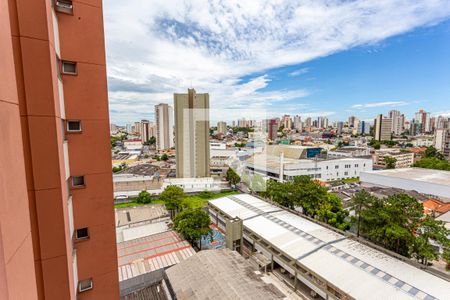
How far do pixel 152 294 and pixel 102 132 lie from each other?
25.6 feet

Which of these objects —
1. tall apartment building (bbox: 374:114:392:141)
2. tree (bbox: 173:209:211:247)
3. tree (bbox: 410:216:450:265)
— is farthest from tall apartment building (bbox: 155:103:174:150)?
tall apartment building (bbox: 374:114:392:141)

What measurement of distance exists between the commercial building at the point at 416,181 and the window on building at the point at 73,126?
83.3 ft

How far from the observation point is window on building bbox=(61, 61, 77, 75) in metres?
3.18

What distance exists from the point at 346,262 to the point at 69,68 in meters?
10.7

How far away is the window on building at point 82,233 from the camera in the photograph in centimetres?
346

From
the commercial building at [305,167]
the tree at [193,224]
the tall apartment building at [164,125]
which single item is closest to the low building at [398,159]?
A: the commercial building at [305,167]

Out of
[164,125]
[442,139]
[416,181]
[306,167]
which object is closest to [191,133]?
[306,167]

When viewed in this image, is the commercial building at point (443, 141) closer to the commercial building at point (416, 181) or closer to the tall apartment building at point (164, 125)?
the commercial building at point (416, 181)

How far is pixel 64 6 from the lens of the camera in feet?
10.2

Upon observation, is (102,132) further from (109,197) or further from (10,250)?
(10,250)

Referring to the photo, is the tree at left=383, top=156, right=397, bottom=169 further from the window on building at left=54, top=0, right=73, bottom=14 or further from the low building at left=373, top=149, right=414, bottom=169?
the window on building at left=54, top=0, right=73, bottom=14

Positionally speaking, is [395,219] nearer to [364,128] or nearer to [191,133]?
[191,133]

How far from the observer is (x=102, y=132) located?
137 inches

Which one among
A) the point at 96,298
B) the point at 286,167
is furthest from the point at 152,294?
Result: the point at 286,167
